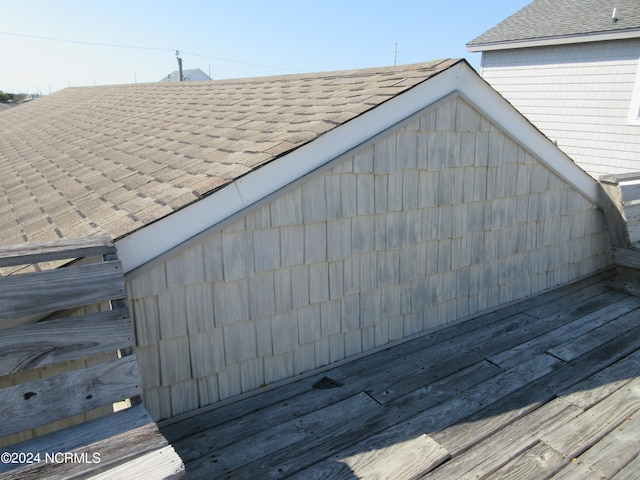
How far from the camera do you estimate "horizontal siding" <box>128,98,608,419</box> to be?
2988mm

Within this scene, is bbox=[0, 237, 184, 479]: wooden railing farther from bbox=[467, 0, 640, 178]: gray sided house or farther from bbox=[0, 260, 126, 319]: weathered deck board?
bbox=[467, 0, 640, 178]: gray sided house

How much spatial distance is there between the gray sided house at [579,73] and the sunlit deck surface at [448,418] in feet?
21.2

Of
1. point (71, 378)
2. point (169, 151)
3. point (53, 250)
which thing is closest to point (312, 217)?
point (169, 151)

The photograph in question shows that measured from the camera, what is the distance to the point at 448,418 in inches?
120

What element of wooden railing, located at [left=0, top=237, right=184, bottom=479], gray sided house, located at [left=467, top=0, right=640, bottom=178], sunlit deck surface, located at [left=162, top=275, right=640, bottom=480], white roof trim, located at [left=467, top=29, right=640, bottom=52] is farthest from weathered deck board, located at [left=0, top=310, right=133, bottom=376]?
white roof trim, located at [left=467, top=29, right=640, bottom=52]

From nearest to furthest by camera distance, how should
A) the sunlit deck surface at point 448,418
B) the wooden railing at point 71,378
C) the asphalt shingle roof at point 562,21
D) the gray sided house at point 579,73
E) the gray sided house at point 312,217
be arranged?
the wooden railing at point 71,378 < the sunlit deck surface at point 448,418 < the gray sided house at point 312,217 < the gray sided house at point 579,73 < the asphalt shingle roof at point 562,21

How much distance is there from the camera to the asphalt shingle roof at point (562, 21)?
907 centimetres

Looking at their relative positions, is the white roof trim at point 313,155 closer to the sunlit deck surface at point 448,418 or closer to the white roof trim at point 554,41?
the sunlit deck surface at point 448,418

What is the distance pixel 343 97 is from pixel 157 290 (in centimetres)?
211

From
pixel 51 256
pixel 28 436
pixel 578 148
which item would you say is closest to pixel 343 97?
pixel 51 256

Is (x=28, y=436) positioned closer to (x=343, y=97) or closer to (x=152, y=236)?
(x=152, y=236)

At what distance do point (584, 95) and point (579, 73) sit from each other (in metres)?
0.46

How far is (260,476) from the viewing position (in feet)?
8.45

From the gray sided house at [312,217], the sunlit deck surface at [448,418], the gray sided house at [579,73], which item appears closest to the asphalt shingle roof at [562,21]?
the gray sided house at [579,73]
